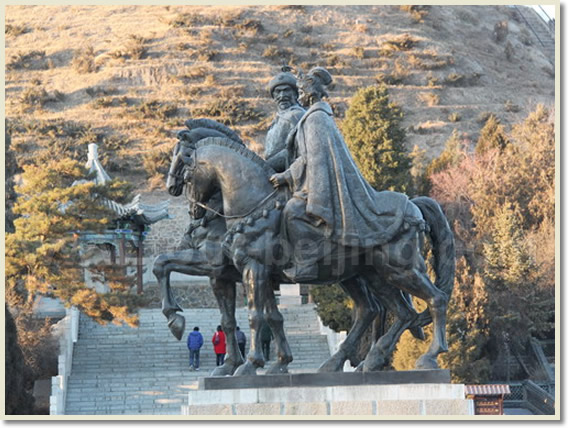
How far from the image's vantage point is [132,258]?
44.2 meters

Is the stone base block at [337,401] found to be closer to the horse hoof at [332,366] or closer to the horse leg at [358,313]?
the horse hoof at [332,366]

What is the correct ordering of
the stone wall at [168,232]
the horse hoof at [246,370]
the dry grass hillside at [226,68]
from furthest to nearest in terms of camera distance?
the dry grass hillside at [226,68]
the stone wall at [168,232]
the horse hoof at [246,370]

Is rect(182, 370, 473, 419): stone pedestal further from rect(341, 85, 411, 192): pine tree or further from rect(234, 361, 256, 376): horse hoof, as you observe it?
rect(341, 85, 411, 192): pine tree

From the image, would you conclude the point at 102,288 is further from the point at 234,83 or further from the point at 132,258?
the point at 234,83

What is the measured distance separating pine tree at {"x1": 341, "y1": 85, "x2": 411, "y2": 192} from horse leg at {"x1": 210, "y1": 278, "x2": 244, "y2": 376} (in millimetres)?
21105

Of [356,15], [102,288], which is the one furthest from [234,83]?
[102,288]

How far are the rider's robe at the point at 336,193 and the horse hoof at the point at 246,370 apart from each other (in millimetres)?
1544

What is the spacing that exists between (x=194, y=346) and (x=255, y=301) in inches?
609

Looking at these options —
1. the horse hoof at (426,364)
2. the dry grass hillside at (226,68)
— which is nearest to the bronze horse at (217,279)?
the horse hoof at (426,364)

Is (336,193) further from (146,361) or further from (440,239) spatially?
(146,361)

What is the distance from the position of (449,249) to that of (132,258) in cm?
3209

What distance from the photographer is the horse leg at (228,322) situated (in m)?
12.7

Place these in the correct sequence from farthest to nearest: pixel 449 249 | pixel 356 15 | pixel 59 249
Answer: pixel 356 15 < pixel 59 249 < pixel 449 249

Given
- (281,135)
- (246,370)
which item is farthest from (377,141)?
(246,370)
